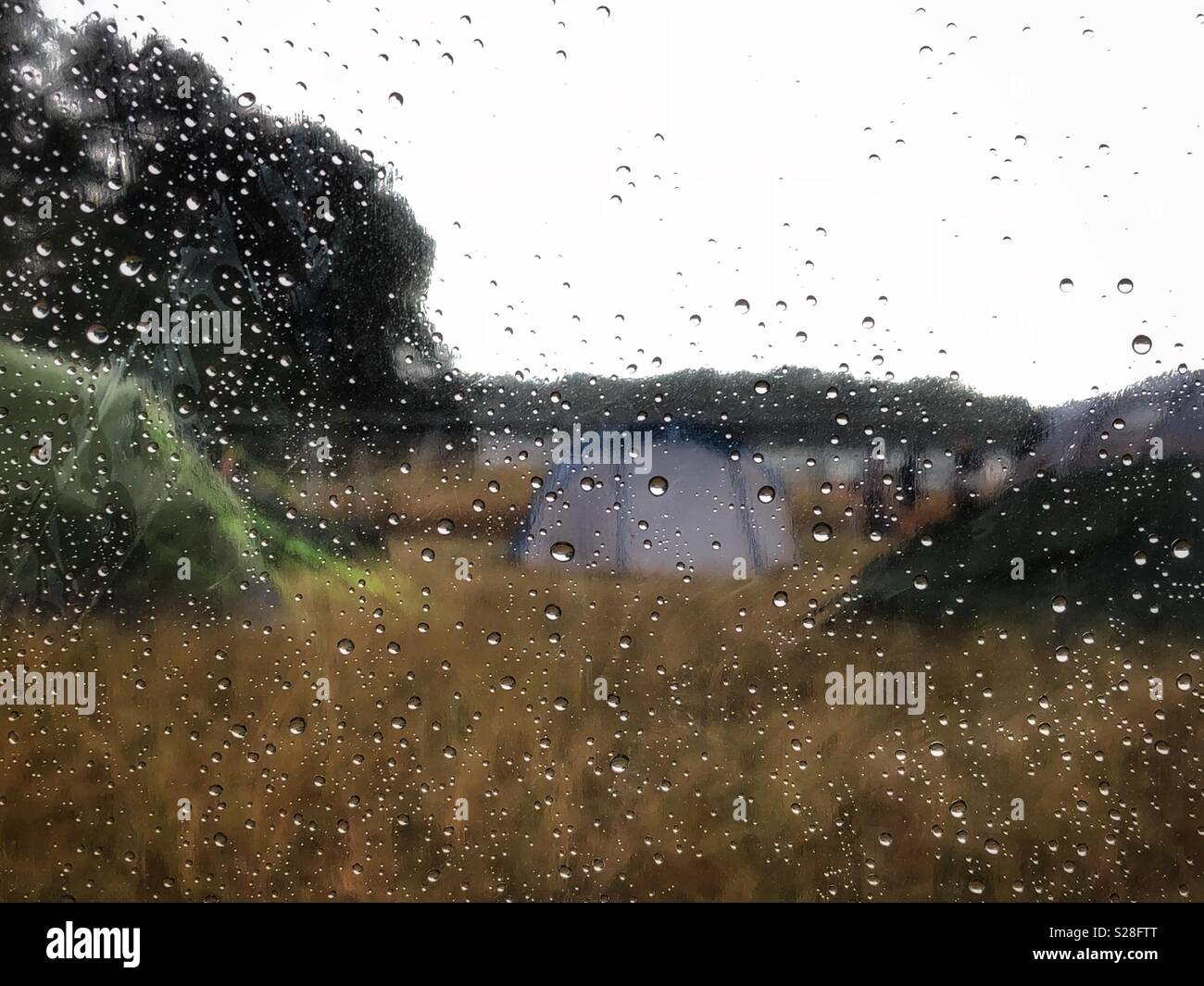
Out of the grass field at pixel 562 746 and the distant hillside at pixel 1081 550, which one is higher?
the distant hillside at pixel 1081 550

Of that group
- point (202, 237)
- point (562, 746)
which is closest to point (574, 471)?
point (562, 746)

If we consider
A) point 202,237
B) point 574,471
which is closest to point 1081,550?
point 574,471

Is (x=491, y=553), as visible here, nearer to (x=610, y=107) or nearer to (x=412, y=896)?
(x=412, y=896)

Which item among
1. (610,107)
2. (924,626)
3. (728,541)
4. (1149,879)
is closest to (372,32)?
(610,107)

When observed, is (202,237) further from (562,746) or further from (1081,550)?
(1081,550)

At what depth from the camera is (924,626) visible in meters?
0.80

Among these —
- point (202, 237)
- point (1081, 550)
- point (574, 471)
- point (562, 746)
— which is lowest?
point (562, 746)

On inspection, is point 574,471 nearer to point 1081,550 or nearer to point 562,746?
point 562,746

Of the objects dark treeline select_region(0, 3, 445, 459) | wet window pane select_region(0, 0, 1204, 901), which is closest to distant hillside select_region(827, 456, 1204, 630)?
wet window pane select_region(0, 0, 1204, 901)

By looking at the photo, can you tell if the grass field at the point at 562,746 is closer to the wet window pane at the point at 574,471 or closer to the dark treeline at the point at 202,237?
the wet window pane at the point at 574,471

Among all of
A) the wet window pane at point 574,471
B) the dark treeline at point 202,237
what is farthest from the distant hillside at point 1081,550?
the dark treeline at point 202,237

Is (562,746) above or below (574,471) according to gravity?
below

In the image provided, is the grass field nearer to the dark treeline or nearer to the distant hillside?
the distant hillside

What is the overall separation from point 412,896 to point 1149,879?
0.97 metres
